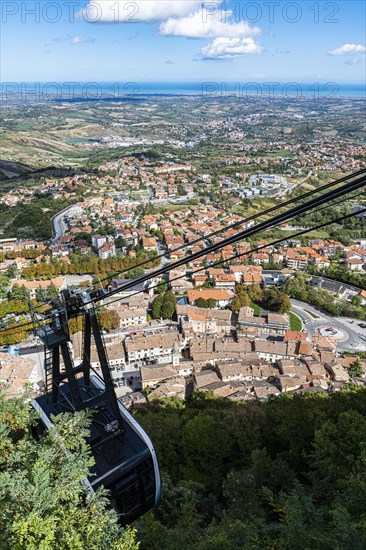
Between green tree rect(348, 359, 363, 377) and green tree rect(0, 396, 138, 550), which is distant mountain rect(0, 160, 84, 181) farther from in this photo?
green tree rect(0, 396, 138, 550)

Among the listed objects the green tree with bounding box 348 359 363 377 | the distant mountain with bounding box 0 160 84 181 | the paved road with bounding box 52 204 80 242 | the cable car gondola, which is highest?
the distant mountain with bounding box 0 160 84 181

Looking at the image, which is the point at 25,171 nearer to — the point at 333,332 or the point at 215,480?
the point at 333,332

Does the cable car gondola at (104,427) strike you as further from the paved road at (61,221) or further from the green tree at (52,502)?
the paved road at (61,221)

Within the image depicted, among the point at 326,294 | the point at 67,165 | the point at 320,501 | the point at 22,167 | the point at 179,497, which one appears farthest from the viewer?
the point at 67,165

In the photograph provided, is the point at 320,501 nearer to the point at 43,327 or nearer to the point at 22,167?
the point at 43,327

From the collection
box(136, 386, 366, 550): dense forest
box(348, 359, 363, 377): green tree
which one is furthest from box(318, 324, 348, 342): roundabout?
box(136, 386, 366, 550): dense forest

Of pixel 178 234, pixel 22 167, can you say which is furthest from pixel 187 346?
pixel 22 167
